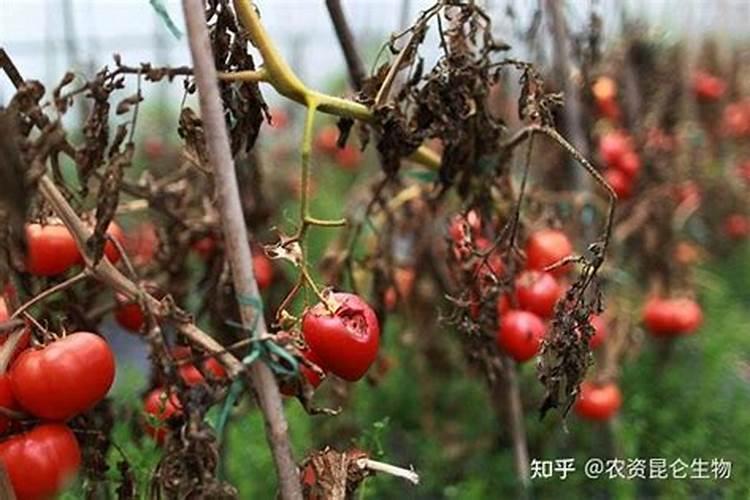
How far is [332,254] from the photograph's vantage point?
1480mm

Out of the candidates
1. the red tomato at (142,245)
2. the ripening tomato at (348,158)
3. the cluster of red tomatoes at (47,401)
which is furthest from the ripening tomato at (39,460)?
the ripening tomato at (348,158)

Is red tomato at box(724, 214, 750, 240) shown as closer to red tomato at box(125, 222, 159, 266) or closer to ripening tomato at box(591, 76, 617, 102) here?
ripening tomato at box(591, 76, 617, 102)

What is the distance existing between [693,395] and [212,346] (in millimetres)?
1349

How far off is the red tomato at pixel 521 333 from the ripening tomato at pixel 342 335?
467 mm

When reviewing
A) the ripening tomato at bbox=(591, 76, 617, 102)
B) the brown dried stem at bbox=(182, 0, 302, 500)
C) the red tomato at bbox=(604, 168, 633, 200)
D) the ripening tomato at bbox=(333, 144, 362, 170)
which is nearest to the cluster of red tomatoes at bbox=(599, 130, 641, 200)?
the red tomato at bbox=(604, 168, 633, 200)

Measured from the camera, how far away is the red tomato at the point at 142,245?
1.40 metres

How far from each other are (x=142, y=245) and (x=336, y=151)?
156cm

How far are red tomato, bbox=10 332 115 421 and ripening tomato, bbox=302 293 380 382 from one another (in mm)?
149

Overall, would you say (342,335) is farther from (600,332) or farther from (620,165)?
(620,165)

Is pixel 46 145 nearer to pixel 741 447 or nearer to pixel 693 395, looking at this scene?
pixel 741 447

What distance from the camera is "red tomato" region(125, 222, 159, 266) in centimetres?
140

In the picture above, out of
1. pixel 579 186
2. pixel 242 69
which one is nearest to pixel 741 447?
pixel 579 186

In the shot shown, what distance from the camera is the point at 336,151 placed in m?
3.54

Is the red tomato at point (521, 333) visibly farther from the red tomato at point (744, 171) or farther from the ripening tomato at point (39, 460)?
the red tomato at point (744, 171)
